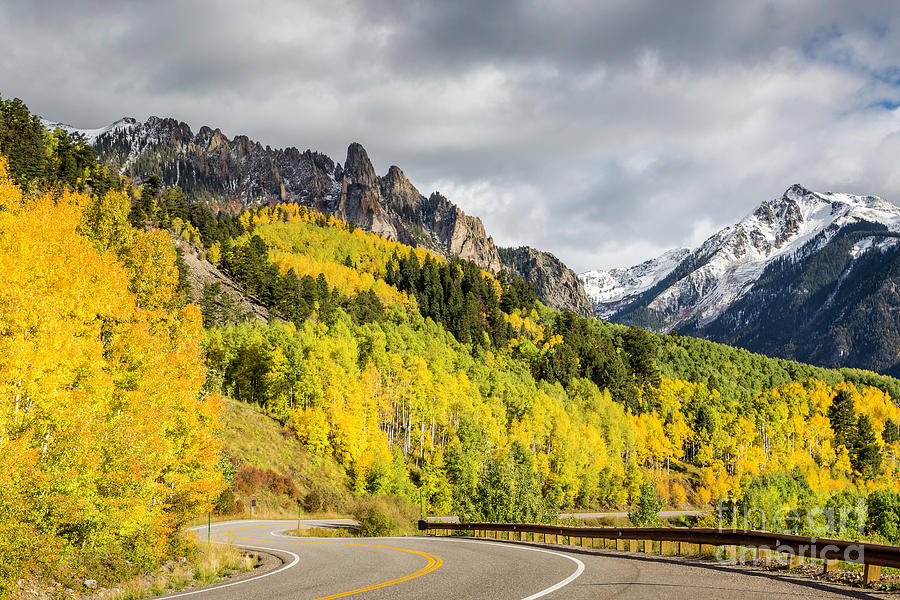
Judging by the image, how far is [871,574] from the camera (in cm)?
973

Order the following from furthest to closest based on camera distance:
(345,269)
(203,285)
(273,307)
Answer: (345,269) → (273,307) → (203,285)

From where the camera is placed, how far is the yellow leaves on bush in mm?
15305

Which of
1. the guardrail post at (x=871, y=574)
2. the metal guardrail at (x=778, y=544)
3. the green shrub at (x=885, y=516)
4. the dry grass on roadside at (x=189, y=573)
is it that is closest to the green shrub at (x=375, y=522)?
the dry grass on roadside at (x=189, y=573)

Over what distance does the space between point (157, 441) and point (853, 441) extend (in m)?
156

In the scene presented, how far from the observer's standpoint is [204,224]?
14112 cm

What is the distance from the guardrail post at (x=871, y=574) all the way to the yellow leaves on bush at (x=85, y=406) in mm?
17071

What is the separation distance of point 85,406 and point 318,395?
53.6m

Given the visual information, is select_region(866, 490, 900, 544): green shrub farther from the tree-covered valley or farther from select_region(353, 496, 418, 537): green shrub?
select_region(353, 496, 418, 537): green shrub

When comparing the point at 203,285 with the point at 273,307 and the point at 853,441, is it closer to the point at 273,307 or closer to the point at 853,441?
the point at 273,307

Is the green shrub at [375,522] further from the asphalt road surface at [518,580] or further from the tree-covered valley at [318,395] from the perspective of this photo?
the asphalt road surface at [518,580]

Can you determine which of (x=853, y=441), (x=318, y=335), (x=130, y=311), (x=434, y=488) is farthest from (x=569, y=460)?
(x=853, y=441)

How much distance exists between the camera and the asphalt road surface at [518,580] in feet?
31.7

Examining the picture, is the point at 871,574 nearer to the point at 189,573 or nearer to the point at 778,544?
the point at 778,544

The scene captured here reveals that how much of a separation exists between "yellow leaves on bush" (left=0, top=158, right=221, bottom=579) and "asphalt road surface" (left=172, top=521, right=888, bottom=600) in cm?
489
